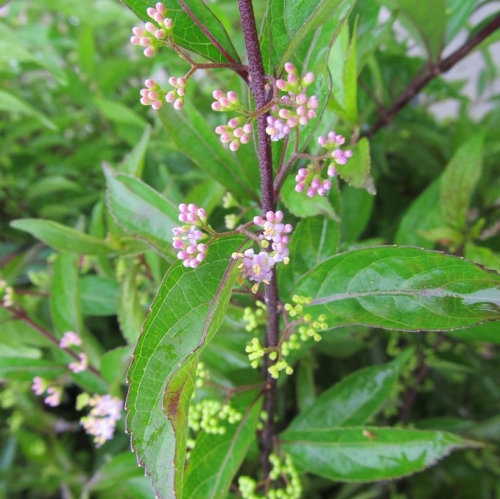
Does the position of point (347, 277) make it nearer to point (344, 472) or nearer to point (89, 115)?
point (344, 472)

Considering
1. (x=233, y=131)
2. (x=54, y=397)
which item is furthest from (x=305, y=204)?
(x=54, y=397)

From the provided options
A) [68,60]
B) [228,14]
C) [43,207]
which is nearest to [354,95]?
[228,14]

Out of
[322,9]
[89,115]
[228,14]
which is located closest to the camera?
[322,9]

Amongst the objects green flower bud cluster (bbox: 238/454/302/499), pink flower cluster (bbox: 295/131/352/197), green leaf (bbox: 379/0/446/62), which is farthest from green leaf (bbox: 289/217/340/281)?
green leaf (bbox: 379/0/446/62)

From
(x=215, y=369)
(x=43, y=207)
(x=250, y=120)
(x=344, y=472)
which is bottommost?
(x=344, y=472)

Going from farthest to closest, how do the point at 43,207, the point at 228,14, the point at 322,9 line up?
1. the point at 43,207
2. the point at 228,14
3. the point at 322,9

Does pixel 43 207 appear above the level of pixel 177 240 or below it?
above
